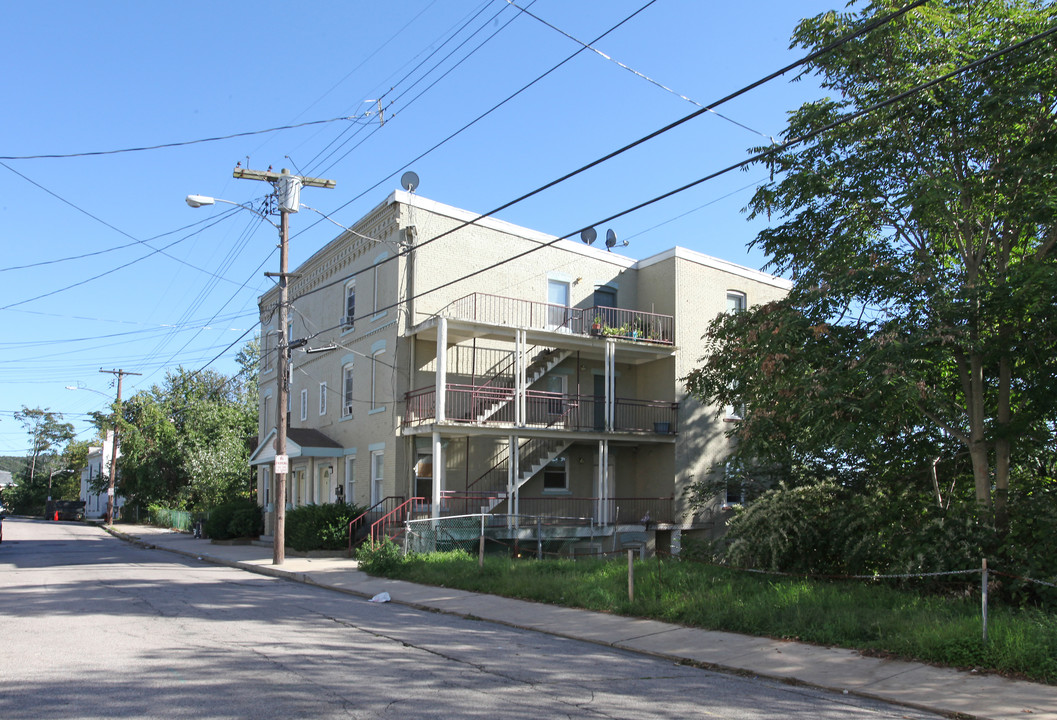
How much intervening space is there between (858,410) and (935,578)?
2.54 metres

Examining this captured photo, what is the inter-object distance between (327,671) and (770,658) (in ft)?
15.3

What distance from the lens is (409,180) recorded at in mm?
24156

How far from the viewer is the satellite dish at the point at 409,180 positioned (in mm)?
24016

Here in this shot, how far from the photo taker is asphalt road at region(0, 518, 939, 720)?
6.46m

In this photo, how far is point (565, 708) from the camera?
662 cm

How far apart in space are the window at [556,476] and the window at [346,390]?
681 centimetres

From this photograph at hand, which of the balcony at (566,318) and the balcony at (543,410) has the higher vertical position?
the balcony at (566,318)

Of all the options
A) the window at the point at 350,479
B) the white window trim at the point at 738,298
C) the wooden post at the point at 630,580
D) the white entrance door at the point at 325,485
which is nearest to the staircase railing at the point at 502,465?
the window at the point at 350,479

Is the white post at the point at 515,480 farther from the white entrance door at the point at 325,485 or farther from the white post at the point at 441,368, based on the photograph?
the white entrance door at the point at 325,485

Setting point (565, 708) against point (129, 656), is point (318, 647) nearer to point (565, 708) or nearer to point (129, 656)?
point (129, 656)

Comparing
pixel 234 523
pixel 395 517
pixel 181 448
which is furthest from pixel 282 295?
pixel 181 448

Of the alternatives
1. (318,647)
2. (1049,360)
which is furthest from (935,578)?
(318,647)

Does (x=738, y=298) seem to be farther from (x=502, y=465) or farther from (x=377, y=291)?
(x=377, y=291)

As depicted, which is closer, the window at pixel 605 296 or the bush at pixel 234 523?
the window at pixel 605 296
